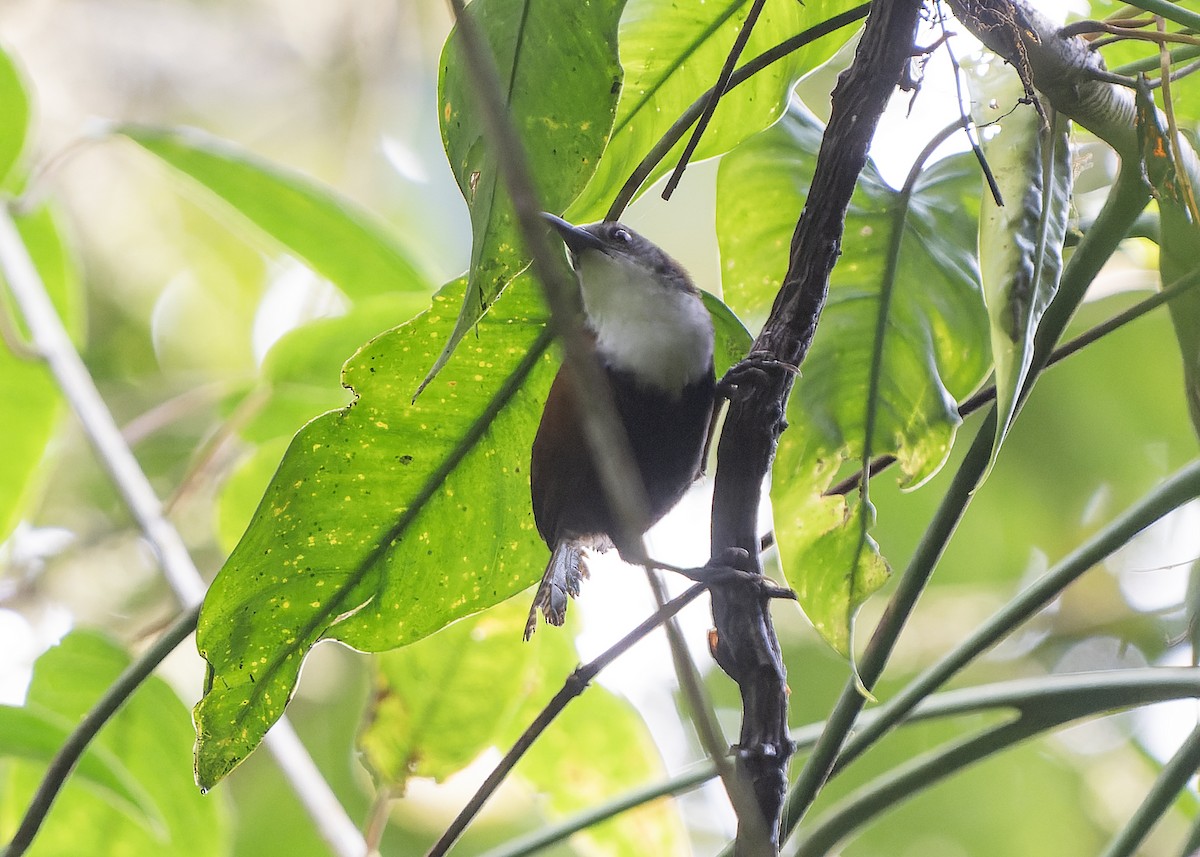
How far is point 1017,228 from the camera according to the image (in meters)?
0.62

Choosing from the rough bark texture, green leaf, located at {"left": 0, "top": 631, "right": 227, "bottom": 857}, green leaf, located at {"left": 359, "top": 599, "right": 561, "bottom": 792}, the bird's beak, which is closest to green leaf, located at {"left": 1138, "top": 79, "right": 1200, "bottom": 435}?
the rough bark texture

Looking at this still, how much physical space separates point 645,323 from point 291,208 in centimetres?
48

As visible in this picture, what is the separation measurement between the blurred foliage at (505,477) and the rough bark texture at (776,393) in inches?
5.0

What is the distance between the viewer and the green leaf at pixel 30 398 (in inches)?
50.3

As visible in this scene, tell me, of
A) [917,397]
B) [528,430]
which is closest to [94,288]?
[528,430]

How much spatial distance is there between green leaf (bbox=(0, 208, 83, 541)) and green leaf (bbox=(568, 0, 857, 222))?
0.78 m

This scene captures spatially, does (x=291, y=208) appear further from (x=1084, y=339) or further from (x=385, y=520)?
(x=1084, y=339)

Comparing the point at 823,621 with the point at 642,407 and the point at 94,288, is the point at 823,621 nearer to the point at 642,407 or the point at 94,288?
the point at 642,407

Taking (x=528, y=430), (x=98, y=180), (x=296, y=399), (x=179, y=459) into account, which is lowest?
(x=528, y=430)

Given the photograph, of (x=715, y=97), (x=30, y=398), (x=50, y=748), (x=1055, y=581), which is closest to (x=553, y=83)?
(x=715, y=97)

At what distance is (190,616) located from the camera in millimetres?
763

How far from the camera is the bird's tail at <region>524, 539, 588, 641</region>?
83cm

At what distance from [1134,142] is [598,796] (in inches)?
37.9

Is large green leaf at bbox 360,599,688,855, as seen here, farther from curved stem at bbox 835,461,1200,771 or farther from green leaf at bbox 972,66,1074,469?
green leaf at bbox 972,66,1074,469
